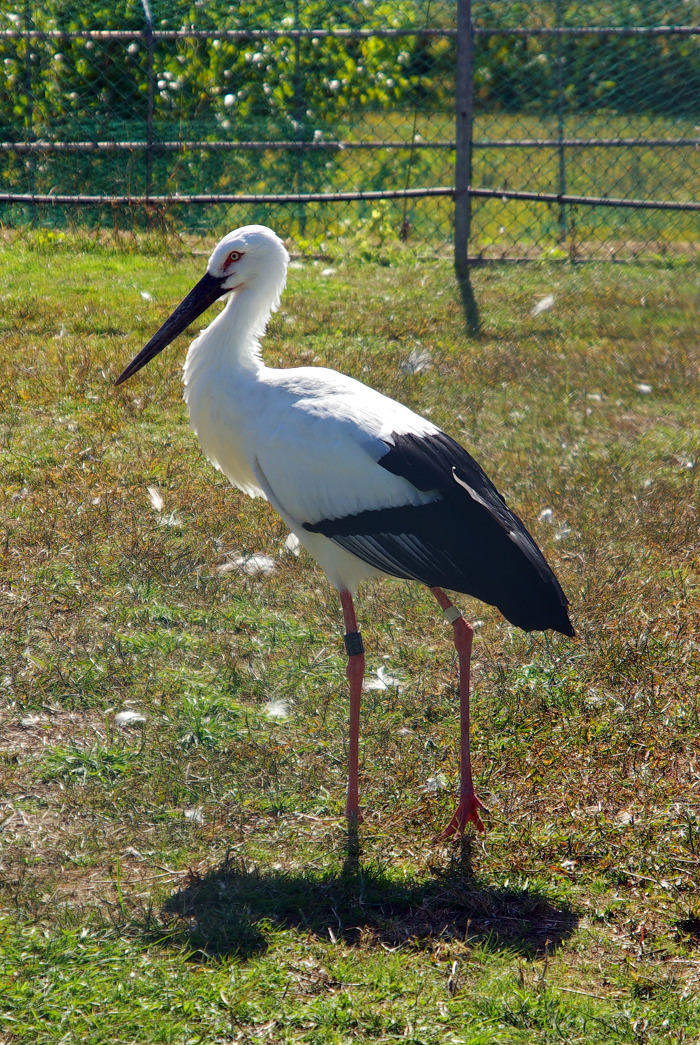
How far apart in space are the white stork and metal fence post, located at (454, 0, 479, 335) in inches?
161

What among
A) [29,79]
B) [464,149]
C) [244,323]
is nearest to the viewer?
[244,323]

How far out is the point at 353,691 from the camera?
10.6 ft

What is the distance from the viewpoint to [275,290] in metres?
3.75

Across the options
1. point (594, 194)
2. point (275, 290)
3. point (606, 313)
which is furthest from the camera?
point (594, 194)

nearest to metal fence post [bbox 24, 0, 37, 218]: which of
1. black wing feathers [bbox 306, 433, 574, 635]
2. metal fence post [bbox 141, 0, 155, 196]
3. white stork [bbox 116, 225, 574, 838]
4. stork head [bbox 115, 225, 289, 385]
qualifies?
metal fence post [bbox 141, 0, 155, 196]

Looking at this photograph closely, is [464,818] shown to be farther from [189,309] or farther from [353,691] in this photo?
[189,309]

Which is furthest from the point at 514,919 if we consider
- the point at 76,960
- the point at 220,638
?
the point at 220,638

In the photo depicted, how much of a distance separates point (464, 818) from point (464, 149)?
6013 mm

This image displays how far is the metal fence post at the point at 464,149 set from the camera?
24.8 ft

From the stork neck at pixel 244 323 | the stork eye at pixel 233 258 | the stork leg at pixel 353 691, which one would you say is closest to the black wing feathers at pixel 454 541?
the stork leg at pixel 353 691

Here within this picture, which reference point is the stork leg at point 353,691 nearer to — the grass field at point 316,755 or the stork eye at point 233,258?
the grass field at point 316,755

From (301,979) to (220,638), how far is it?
1.60 m

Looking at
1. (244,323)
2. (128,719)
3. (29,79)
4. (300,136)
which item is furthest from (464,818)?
(29,79)

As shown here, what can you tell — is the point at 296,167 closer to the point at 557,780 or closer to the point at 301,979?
the point at 557,780
